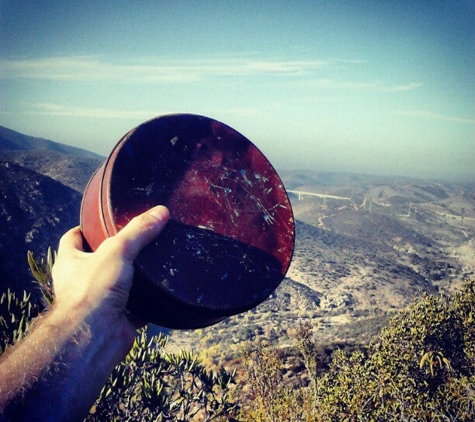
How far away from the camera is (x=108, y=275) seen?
1.65 metres

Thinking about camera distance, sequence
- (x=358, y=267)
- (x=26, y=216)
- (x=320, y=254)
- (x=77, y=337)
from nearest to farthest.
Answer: (x=77, y=337) < (x=26, y=216) < (x=358, y=267) < (x=320, y=254)

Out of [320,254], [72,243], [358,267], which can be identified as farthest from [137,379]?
[320,254]

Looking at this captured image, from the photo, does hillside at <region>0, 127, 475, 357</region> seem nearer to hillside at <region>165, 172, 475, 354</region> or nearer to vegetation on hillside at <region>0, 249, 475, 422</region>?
hillside at <region>165, 172, 475, 354</region>

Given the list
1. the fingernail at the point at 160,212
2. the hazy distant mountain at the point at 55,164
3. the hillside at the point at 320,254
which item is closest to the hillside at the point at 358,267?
the hillside at the point at 320,254

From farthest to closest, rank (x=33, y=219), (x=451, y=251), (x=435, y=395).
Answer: (x=451, y=251) → (x=33, y=219) → (x=435, y=395)

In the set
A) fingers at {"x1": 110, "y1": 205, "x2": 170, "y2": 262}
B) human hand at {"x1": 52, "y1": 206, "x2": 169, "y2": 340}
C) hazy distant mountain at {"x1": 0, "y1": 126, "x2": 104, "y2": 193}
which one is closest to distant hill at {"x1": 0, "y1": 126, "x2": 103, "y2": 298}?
hazy distant mountain at {"x1": 0, "y1": 126, "x2": 104, "y2": 193}

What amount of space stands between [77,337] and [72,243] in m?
0.76

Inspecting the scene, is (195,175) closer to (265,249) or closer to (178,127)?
(178,127)

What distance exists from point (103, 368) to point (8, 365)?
17.4 inches

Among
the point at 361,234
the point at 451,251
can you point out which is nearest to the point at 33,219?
the point at 361,234

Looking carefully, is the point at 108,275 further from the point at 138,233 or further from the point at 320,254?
the point at 320,254

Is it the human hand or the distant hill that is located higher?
the human hand

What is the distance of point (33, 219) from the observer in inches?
976

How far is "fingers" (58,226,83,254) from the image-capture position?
77.4 inches
